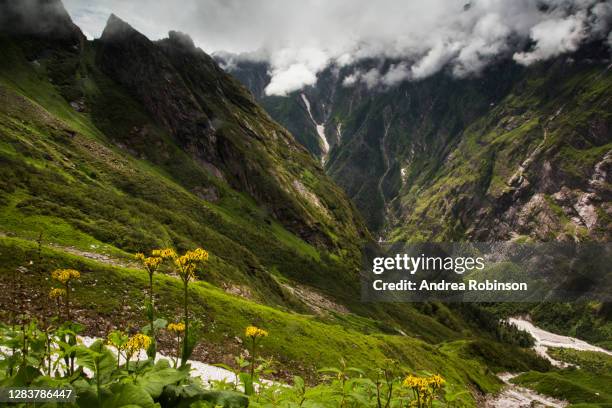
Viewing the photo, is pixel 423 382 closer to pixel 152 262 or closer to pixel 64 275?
pixel 152 262

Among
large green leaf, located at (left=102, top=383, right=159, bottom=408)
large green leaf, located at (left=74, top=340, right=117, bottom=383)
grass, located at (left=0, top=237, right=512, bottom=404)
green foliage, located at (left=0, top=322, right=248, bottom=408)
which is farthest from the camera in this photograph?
grass, located at (left=0, top=237, right=512, bottom=404)

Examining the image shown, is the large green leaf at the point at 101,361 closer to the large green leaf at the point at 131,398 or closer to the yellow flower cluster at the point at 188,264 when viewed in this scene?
the large green leaf at the point at 131,398

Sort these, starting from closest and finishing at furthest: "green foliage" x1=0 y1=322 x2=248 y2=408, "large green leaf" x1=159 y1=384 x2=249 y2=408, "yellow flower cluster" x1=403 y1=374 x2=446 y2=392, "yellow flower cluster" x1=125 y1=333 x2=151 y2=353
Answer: "green foliage" x1=0 y1=322 x2=248 y2=408, "large green leaf" x1=159 y1=384 x2=249 y2=408, "yellow flower cluster" x1=125 y1=333 x2=151 y2=353, "yellow flower cluster" x1=403 y1=374 x2=446 y2=392

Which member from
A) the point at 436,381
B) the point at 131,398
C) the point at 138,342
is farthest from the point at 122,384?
the point at 436,381

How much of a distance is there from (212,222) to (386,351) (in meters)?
102

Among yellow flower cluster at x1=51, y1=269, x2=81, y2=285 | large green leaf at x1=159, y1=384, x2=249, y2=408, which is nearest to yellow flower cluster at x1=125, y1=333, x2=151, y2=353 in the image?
large green leaf at x1=159, y1=384, x2=249, y2=408

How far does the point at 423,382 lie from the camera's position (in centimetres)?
571

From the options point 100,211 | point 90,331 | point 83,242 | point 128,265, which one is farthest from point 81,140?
point 90,331

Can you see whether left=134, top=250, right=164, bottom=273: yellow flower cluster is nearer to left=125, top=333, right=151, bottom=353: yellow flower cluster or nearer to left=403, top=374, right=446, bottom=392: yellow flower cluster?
left=125, top=333, right=151, bottom=353: yellow flower cluster

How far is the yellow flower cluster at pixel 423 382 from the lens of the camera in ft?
18.4

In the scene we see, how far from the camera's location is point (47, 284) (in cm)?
4388

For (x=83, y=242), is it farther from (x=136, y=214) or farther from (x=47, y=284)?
(x=136, y=214)

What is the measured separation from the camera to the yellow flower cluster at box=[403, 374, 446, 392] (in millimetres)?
5621

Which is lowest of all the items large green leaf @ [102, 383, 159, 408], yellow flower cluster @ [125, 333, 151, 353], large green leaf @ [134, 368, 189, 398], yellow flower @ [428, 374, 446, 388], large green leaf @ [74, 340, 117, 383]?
yellow flower @ [428, 374, 446, 388]
